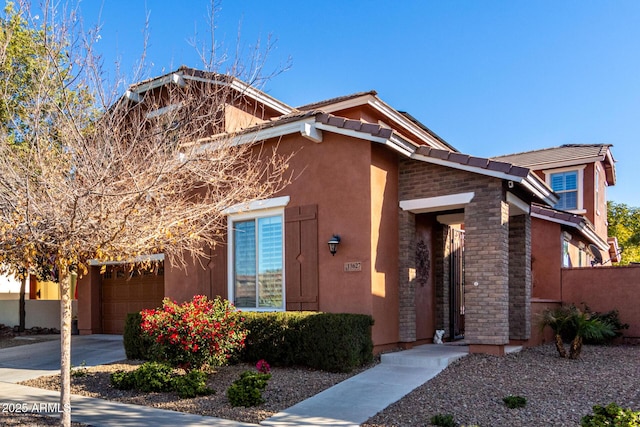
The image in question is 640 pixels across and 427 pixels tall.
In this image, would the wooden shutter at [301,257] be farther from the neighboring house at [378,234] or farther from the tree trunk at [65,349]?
the tree trunk at [65,349]

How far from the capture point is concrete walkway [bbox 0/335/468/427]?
6.80m

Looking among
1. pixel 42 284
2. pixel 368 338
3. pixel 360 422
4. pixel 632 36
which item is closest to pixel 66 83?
pixel 360 422

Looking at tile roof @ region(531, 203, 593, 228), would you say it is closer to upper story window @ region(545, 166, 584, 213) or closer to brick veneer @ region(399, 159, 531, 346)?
brick veneer @ region(399, 159, 531, 346)

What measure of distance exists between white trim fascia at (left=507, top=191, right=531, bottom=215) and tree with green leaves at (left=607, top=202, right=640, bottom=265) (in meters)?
22.6

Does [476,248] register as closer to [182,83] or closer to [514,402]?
[514,402]

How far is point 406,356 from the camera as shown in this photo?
9555 millimetres

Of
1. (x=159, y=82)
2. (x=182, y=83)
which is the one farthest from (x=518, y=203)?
(x=159, y=82)

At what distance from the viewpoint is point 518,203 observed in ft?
35.8

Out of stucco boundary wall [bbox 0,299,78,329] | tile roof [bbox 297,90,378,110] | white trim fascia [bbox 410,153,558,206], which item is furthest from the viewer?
stucco boundary wall [bbox 0,299,78,329]

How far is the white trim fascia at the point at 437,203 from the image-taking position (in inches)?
401

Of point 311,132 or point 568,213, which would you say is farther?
point 568,213

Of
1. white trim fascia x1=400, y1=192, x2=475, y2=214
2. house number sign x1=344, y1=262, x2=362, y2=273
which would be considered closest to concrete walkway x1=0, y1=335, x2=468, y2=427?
house number sign x1=344, y1=262, x2=362, y2=273

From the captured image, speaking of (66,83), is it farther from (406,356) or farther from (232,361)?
(406,356)

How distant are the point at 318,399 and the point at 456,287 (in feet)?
22.0
